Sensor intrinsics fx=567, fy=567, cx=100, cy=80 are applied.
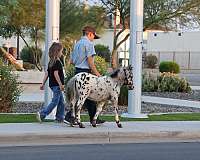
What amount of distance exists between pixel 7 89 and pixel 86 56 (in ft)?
13.7

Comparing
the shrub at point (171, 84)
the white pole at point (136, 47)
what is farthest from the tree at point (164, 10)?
the white pole at point (136, 47)

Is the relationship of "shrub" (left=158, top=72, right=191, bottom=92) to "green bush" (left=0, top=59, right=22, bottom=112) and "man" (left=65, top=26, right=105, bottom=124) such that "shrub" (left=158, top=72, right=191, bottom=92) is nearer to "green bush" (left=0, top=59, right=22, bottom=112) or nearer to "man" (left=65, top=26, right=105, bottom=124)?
"green bush" (left=0, top=59, right=22, bottom=112)

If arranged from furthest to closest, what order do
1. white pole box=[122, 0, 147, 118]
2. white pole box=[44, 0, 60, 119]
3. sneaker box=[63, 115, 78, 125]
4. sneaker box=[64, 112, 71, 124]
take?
white pole box=[122, 0, 147, 118]
white pole box=[44, 0, 60, 119]
sneaker box=[64, 112, 71, 124]
sneaker box=[63, 115, 78, 125]

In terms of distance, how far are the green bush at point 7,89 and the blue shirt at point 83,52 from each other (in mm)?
3720

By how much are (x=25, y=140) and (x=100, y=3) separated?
25183 mm

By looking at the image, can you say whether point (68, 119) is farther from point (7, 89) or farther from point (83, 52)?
point (7, 89)

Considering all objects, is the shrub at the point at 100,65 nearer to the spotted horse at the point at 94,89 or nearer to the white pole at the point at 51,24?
the white pole at the point at 51,24

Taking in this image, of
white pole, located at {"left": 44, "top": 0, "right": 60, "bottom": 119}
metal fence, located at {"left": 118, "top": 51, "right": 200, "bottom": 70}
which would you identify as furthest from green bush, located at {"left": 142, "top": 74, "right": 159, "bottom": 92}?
metal fence, located at {"left": 118, "top": 51, "right": 200, "bottom": 70}

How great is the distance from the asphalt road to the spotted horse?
148 cm

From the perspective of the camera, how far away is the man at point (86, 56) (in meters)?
12.6

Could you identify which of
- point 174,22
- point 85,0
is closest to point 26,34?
point 85,0

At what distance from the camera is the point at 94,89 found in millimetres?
12500

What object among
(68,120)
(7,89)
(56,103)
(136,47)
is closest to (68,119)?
(68,120)

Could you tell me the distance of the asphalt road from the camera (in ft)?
32.6
